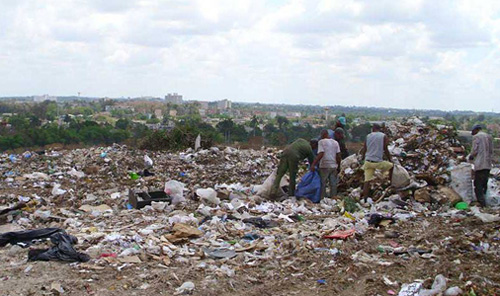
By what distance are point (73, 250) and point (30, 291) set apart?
789 millimetres

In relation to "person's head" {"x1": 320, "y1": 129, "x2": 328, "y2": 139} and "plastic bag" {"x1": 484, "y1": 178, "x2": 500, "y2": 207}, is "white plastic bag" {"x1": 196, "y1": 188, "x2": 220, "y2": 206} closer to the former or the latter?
"person's head" {"x1": 320, "y1": 129, "x2": 328, "y2": 139}

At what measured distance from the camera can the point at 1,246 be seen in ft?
17.2

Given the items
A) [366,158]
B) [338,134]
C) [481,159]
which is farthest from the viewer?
[338,134]

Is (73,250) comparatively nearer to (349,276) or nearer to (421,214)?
(349,276)

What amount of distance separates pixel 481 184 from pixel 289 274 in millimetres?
3997

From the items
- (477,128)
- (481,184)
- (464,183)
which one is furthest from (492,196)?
(477,128)

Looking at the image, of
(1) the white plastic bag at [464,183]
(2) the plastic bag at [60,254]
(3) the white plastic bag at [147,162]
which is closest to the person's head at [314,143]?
(1) the white plastic bag at [464,183]

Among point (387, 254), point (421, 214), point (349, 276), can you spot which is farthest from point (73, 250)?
point (421, 214)

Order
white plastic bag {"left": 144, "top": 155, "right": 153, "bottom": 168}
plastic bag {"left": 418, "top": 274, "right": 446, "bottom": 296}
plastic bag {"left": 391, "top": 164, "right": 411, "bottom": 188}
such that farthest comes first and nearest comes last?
white plastic bag {"left": 144, "top": 155, "right": 153, "bottom": 168} → plastic bag {"left": 391, "top": 164, "right": 411, "bottom": 188} → plastic bag {"left": 418, "top": 274, "right": 446, "bottom": 296}

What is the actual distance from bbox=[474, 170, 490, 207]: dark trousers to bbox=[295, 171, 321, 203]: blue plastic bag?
7.81ft

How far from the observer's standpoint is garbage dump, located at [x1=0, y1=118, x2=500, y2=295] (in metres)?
4.20

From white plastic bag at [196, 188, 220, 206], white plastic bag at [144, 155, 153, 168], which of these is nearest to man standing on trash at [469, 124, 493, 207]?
white plastic bag at [196, 188, 220, 206]

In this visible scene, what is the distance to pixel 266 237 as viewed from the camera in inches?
217

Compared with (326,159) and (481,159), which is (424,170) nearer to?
(481,159)
